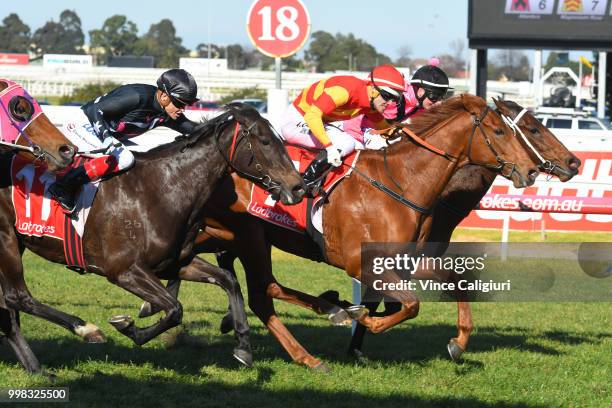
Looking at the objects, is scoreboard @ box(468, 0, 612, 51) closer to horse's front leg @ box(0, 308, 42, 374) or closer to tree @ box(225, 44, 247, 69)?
horse's front leg @ box(0, 308, 42, 374)

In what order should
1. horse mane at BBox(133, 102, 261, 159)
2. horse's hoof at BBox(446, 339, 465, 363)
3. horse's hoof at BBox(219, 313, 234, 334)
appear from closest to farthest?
1. horse mane at BBox(133, 102, 261, 159)
2. horse's hoof at BBox(446, 339, 465, 363)
3. horse's hoof at BBox(219, 313, 234, 334)

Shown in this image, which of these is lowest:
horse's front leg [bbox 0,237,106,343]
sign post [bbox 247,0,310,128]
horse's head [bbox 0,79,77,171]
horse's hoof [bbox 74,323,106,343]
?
horse's hoof [bbox 74,323,106,343]

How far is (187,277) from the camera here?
6355 millimetres

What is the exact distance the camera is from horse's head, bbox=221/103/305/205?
5.88m

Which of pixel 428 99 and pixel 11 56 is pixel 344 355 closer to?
pixel 428 99

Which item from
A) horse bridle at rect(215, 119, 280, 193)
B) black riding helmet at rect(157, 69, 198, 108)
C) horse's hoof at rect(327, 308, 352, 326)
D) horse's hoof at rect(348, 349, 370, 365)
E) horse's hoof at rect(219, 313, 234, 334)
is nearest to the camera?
horse bridle at rect(215, 119, 280, 193)

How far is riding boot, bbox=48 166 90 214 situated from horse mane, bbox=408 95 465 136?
2.32 metres

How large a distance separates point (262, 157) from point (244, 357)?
1345 mm

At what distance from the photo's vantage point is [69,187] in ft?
19.6

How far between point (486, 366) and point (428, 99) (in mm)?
2075

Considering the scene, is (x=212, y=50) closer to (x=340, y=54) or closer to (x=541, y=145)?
(x=340, y=54)

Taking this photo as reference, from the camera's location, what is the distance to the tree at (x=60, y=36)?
113 m

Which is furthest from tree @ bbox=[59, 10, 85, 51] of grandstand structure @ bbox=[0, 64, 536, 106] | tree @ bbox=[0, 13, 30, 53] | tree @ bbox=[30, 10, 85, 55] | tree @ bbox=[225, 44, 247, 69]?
grandstand structure @ bbox=[0, 64, 536, 106]

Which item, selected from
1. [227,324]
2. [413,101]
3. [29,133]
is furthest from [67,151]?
[413,101]
